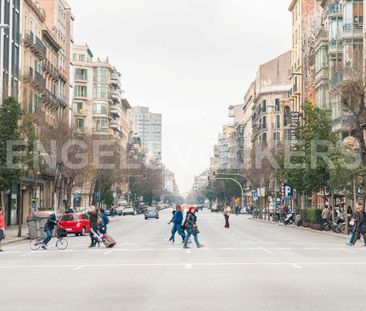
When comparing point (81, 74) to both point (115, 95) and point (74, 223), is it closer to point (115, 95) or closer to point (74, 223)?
point (115, 95)

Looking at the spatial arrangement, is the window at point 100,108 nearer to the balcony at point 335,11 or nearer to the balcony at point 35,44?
the balcony at point 35,44

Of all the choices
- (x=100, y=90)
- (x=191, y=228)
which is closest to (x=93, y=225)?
(x=191, y=228)

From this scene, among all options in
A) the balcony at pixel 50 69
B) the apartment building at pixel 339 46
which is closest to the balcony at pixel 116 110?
the balcony at pixel 50 69

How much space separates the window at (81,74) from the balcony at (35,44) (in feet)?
229

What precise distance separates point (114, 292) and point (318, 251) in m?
16.4

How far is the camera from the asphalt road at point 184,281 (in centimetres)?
1354

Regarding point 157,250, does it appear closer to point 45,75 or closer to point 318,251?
point 318,251

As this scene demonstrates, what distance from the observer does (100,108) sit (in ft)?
501

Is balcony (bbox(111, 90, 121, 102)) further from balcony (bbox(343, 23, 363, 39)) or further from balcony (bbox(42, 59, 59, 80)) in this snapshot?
balcony (bbox(343, 23, 363, 39))

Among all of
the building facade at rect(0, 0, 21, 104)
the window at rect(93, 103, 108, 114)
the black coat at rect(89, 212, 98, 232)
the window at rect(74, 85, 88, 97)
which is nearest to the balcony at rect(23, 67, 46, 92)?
the building facade at rect(0, 0, 21, 104)

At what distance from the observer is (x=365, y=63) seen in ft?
189

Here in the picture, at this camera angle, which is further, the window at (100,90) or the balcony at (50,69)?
the window at (100,90)

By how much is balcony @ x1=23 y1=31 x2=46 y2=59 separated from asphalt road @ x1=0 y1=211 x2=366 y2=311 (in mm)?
44303

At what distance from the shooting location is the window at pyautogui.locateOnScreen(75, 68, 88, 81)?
15000cm
